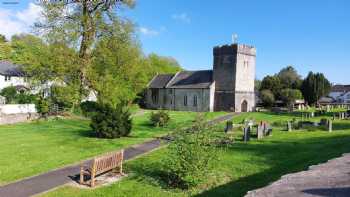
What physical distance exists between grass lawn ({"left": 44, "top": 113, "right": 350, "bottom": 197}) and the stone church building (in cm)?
3529

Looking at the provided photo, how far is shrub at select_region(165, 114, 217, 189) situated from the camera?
11.8 metres

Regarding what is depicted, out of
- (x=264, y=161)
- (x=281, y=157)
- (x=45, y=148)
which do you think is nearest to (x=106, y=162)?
(x=264, y=161)

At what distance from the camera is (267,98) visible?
66.9 metres

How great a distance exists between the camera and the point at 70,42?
123 feet

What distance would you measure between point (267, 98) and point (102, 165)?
5744cm

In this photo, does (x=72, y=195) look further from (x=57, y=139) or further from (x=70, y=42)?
(x=70, y=42)

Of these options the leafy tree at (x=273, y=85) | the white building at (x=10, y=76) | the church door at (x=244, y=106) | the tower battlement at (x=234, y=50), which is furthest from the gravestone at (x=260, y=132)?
the leafy tree at (x=273, y=85)

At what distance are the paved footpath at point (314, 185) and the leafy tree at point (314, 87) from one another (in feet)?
232

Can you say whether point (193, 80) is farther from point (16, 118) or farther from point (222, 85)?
point (16, 118)

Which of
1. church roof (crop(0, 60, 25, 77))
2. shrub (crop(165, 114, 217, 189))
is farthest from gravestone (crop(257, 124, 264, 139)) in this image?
church roof (crop(0, 60, 25, 77))

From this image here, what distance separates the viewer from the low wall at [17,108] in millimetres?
33781

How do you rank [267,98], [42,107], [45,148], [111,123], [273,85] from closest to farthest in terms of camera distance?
[45,148] < [111,123] < [42,107] < [267,98] < [273,85]

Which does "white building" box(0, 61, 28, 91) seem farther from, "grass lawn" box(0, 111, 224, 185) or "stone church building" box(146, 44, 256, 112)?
"grass lawn" box(0, 111, 224, 185)

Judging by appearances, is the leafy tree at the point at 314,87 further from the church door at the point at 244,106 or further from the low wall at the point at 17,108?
the low wall at the point at 17,108
